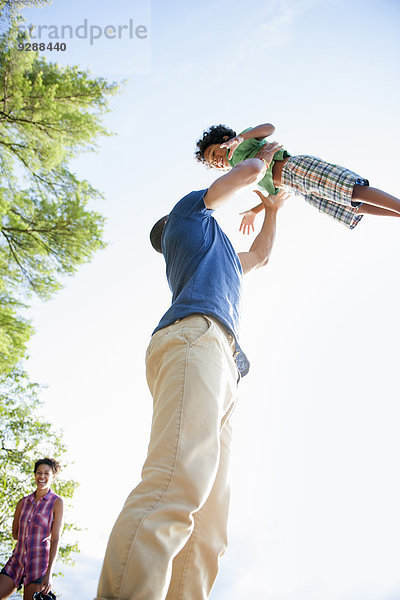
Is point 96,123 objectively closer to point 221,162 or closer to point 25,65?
point 25,65

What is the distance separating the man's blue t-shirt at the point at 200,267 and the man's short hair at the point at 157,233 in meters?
0.32

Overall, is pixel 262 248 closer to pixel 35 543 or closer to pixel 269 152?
pixel 269 152

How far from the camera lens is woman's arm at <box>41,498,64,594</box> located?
3.21 metres

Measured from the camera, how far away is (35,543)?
3.33 meters

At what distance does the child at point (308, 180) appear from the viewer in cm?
261

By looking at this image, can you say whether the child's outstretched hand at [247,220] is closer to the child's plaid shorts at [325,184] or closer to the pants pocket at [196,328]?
the child's plaid shorts at [325,184]

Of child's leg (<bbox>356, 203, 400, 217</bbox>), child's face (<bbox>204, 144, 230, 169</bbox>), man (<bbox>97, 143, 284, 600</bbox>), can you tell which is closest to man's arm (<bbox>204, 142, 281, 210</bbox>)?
man (<bbox>97, 143, 284, 600</bbox>)

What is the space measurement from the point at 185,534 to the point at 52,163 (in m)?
6.59

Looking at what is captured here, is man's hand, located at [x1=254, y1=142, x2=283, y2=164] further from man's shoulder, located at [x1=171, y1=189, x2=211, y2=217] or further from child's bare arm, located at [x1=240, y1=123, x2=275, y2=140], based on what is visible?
man's shoulder, located at [x1=171, y1=189, x2=211, y2=217]

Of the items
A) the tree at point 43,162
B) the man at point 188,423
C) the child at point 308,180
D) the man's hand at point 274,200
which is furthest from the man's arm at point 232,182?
the tree at point 43,162

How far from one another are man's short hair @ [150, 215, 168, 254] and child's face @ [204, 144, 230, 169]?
1.20 m

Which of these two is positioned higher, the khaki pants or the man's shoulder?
the man's shoulder

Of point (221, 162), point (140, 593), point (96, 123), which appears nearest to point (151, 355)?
point (140, 593)

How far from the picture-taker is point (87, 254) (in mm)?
6785
